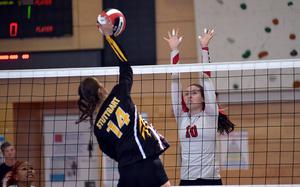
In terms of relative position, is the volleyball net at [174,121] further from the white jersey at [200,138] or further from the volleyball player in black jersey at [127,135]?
Result: the volleyball player in black jersey at [127,135]

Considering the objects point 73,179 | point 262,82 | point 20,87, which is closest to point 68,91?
point 20,87

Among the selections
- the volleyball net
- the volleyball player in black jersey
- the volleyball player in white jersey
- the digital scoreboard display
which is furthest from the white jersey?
the digital scoreboard display

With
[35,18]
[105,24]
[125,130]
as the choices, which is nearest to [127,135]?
[125,130]

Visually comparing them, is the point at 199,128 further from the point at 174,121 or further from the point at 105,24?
the point at 174,121

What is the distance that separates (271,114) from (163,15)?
2.29 meters

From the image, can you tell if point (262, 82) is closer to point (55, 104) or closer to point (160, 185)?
point (55, 104)

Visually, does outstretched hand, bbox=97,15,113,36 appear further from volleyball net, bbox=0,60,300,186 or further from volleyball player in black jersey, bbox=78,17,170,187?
volleyball net, bbox=0,60,300,186

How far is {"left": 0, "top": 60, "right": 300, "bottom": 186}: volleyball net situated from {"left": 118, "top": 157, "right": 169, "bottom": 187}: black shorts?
17.4 ft

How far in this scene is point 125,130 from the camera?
6688 millimetres

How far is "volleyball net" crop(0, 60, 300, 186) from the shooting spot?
1252 centimetres

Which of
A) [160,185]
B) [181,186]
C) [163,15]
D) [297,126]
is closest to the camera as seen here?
[160,185]

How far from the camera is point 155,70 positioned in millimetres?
8344

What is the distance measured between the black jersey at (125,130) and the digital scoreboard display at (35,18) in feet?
21.4

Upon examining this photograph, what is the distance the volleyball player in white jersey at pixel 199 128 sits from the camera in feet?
27.0
